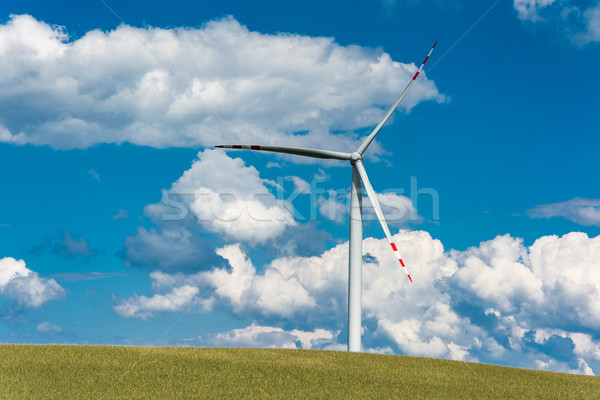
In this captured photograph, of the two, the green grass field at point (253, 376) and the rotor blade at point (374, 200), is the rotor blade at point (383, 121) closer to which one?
the rotor blade at point (374, 200)

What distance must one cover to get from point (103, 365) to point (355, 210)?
17.3 metres

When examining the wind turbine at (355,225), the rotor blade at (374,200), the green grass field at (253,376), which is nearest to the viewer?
the green grass field at (253,376)

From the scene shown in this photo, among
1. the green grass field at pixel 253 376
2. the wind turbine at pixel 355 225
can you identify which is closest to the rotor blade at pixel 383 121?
the wind turbine at pixel 355 225

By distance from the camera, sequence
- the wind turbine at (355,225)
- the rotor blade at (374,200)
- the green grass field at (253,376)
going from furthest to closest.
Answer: the wind turbine at (355,225) → the rotor blade at (374,200) → the green grass field at (253,376)

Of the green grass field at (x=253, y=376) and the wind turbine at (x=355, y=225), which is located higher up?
the wind turbine at (x=355, y=225)

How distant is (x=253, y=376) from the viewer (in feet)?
92.5

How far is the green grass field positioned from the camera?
2498 centimetres

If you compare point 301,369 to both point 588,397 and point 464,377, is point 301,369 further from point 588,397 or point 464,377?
point 588,397

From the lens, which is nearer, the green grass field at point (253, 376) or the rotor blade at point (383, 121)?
the green grass field at point (253, 376)

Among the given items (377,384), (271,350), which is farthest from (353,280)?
(377,384)

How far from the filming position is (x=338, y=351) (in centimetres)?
3731

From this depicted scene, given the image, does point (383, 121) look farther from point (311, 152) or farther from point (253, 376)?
point (253, 376)

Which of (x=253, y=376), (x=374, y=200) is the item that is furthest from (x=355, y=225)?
(x=253, y=376)

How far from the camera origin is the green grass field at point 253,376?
2498 cm
